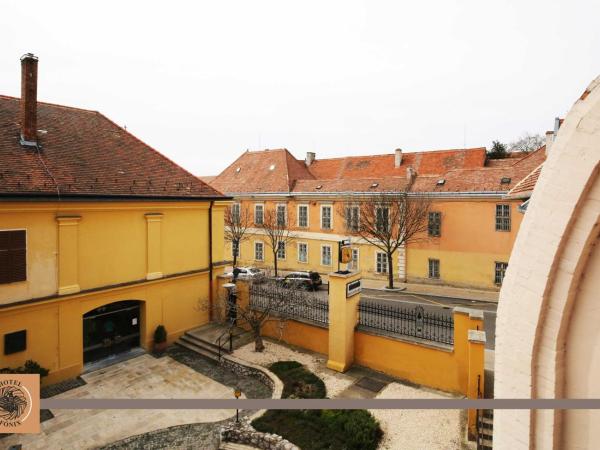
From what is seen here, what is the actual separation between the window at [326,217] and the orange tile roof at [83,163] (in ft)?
44.5

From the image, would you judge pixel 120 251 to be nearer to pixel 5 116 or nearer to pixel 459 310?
pixel 5 116

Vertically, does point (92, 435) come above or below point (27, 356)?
below

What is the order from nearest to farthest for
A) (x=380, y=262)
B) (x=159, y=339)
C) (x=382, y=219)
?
(x=159, y=339)
(x=382, y=219)
(x=380, y=262)

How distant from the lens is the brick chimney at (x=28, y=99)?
515 inches

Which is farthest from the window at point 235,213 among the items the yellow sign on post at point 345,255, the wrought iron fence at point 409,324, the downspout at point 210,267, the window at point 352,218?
the wrought iron fence at point 409,324

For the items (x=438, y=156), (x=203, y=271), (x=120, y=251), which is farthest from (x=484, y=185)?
(x=120, y=251)

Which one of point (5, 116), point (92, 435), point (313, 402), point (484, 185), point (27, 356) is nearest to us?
point (313, 402)

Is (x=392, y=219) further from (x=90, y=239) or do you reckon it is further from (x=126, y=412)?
(x=126, y=412)

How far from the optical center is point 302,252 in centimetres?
3059

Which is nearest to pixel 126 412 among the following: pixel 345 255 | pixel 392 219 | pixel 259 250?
pixel 345 255

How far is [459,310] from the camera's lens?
10.4 meters

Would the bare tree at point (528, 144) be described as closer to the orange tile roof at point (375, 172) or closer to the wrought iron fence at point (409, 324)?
the orange tile roof at point (375, 172)

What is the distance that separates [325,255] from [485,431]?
20.8 m

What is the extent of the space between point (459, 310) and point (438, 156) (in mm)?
23528
